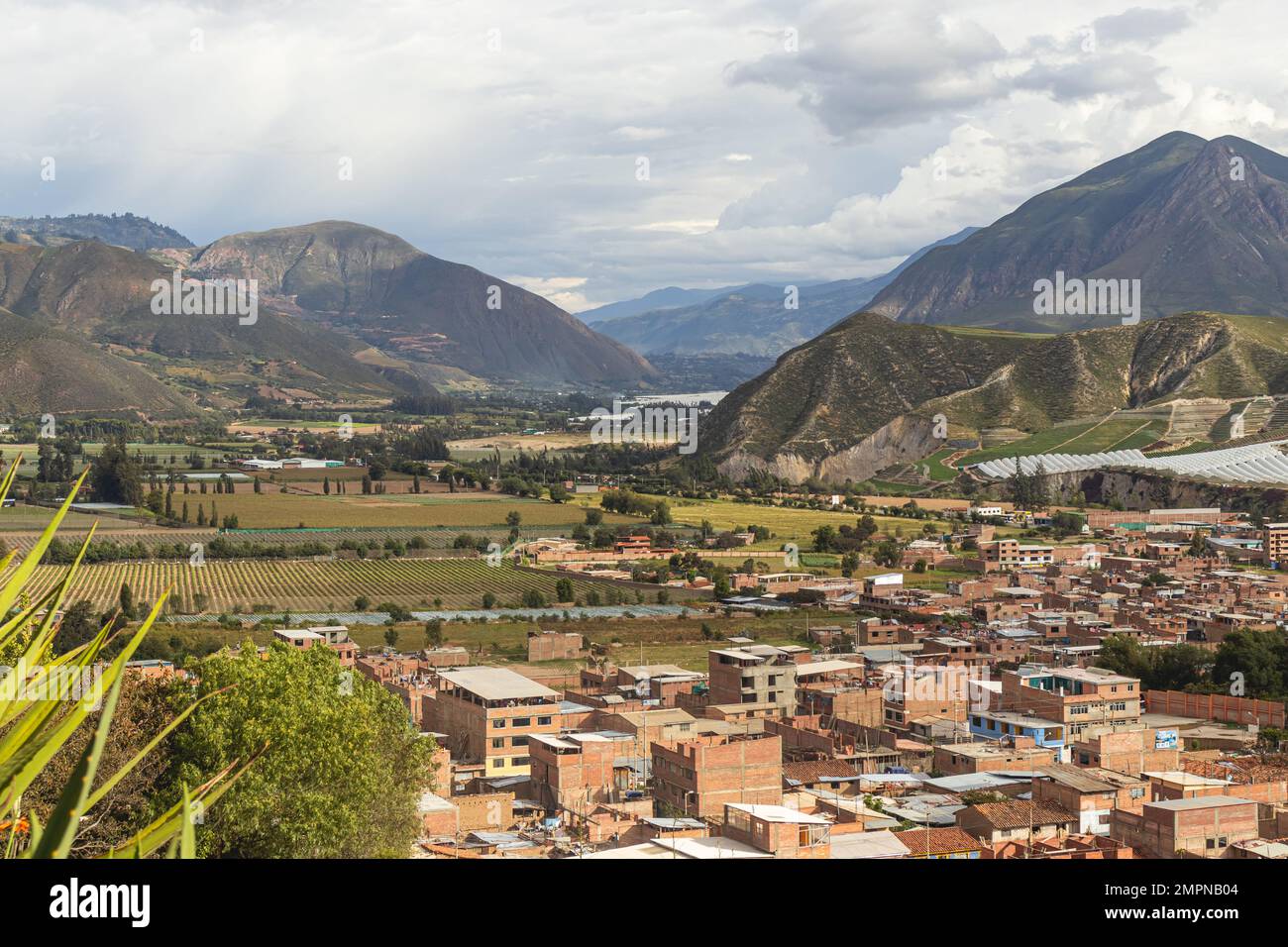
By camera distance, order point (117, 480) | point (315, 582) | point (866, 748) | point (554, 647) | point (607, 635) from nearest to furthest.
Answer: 1. point (866, 748)
2. point (554, 647)
3. point (607, 635)
4. point (315, 582)
5. point (117, 480)

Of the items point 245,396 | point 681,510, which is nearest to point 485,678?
point 681,510

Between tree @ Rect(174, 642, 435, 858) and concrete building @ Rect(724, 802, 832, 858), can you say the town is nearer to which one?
concrete building @ Rect(724, 802, 832, 858)

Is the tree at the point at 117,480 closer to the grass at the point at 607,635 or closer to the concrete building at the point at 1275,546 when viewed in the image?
the grass at the point at 607,635

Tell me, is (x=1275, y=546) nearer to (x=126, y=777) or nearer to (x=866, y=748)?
(x=866, y=748)

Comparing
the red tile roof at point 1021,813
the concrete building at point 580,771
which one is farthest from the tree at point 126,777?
the red tile roof at point 1021,813

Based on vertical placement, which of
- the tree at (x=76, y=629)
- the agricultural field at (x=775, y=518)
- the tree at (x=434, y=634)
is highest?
the agricultural field at (x=775, y=518)

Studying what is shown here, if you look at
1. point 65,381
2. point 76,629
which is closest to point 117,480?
point 76,629
